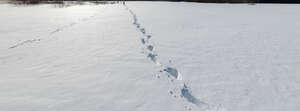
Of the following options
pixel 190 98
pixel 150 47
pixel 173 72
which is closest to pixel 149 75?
pixel 173 72

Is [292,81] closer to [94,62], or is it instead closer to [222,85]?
[222,85]

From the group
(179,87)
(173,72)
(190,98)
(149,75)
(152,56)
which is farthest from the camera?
(152,56)

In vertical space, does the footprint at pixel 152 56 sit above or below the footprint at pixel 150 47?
below

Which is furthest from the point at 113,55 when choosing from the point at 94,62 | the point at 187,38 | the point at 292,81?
the point at 292,81

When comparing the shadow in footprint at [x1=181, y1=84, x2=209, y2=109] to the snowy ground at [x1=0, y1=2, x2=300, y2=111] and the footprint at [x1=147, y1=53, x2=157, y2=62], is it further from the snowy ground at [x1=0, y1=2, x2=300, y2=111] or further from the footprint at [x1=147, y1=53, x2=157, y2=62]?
the footprint at [x1=147, y1=53, x2=157, y2=62]

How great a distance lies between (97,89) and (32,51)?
202 centimetres

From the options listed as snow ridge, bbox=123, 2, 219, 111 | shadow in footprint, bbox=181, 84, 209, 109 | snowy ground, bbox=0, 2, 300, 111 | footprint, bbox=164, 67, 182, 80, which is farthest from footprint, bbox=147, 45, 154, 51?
shadow in footprint, bbox=181, 84, 209, 109

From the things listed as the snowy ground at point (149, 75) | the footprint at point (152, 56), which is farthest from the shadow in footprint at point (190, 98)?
the footprint at point (152, 56)

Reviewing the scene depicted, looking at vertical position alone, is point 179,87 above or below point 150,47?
below

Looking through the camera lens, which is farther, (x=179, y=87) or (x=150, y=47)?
(x=150, y=47)

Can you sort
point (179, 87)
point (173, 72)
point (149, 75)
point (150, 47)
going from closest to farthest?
1. point (179, 87)
2. point (149, 75)
3. point (173, 72)
4. point (150, 47)

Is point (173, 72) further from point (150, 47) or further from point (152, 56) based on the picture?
point (150, 47)

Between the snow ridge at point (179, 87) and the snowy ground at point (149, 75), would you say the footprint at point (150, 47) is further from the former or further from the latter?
the snow ridge at point (179, 87)

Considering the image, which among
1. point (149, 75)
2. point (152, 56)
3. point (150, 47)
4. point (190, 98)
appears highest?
point (150, 47)
